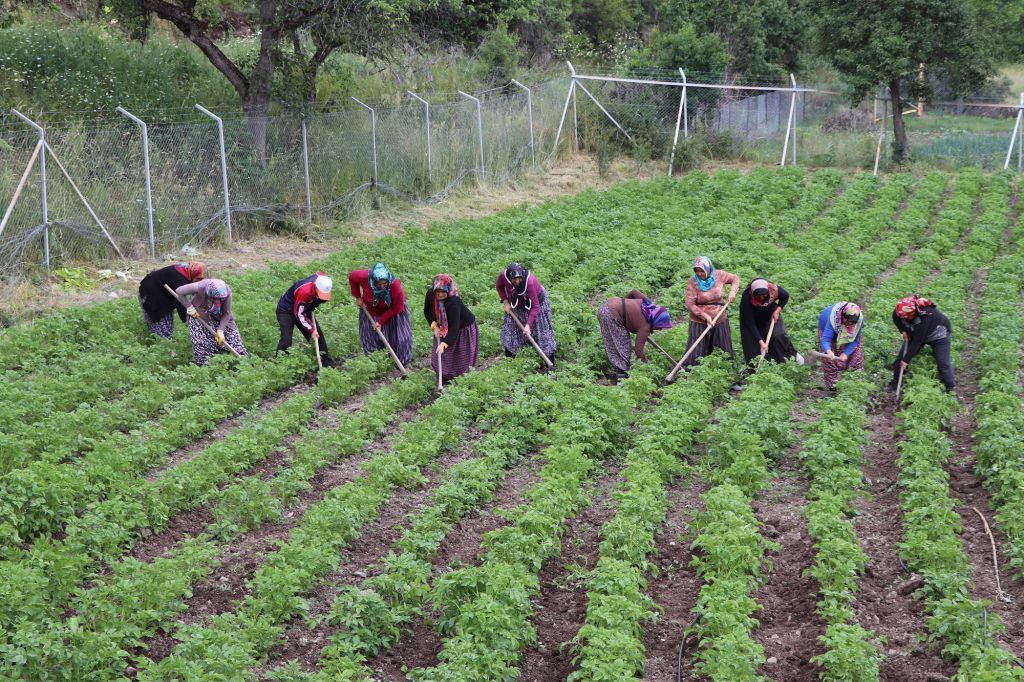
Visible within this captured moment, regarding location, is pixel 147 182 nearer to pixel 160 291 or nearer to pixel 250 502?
pixel 160 291

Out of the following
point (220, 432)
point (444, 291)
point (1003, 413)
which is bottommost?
point (220, 432)

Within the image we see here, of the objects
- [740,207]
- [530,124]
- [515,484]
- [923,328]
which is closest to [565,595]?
[515,484]

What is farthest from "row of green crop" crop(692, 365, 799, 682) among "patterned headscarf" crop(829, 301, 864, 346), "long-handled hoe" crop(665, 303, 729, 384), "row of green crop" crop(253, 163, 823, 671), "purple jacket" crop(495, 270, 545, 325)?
"row of green crop" crop(253, 163, 823, 671)

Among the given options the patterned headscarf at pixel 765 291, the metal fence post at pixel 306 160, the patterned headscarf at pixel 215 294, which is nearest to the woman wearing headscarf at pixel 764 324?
the patterned headscarf at pixel 765 291

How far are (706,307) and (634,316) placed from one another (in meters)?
0.92

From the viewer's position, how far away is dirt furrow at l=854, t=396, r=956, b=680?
23.6 feet

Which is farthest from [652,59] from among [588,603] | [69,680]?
[69,680]

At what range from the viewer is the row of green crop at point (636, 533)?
22.6 feet

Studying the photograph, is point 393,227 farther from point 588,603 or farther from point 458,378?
point 588,603

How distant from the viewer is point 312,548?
7828mm

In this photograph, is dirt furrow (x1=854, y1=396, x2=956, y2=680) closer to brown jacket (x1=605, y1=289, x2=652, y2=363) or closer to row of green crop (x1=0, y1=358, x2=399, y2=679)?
brown jacket (x1=605, y1=289, x2=652, y2=363)

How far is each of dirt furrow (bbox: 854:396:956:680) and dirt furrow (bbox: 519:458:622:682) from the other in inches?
79.0

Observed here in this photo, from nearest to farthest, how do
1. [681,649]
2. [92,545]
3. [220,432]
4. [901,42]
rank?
[681,649] → [92,545] → [220,432] → [901,42]

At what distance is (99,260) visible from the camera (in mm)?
16516
